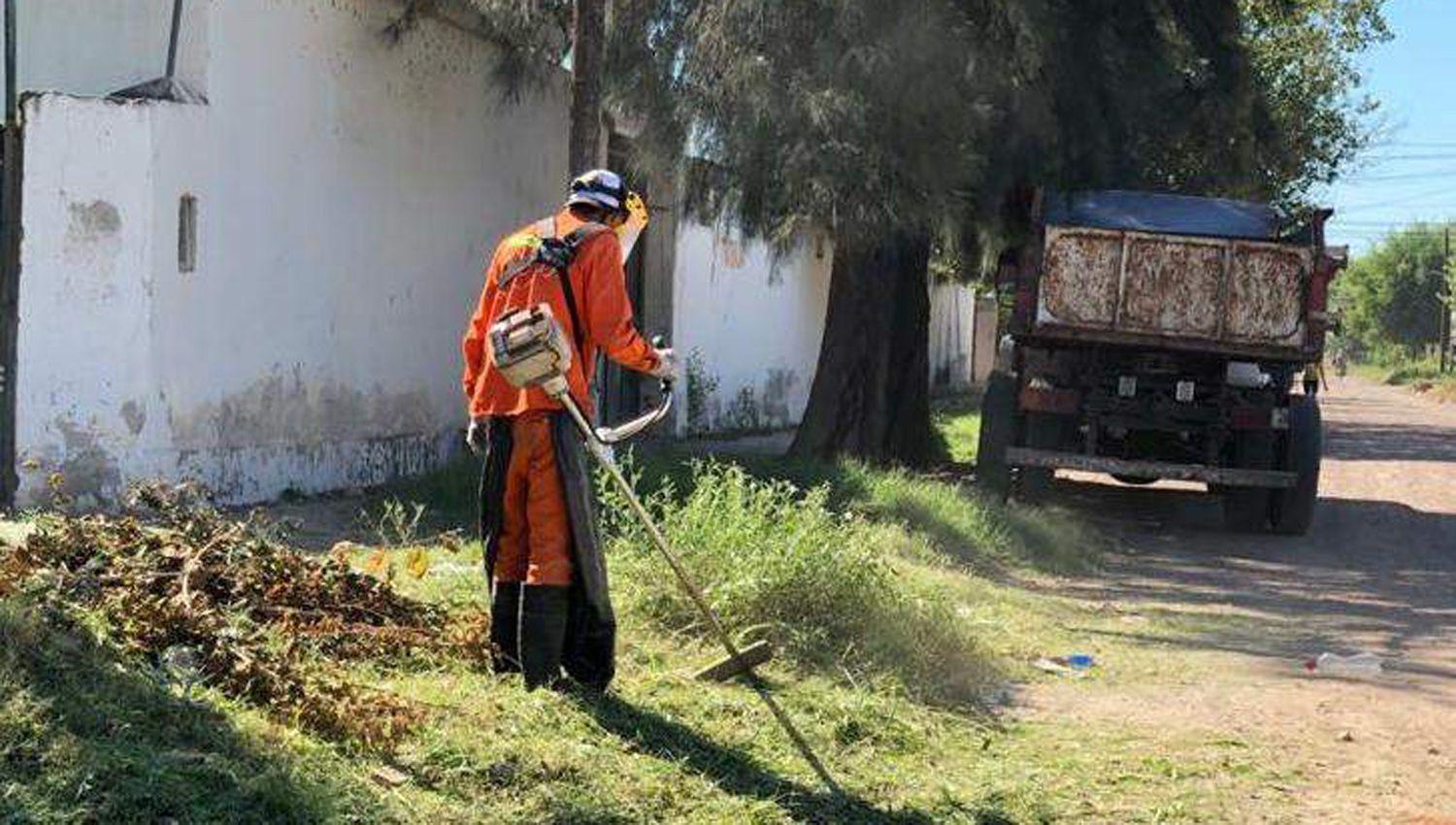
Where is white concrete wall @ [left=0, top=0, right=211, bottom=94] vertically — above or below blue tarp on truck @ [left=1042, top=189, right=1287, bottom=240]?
above

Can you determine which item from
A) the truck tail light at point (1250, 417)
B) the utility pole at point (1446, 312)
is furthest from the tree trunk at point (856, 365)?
the utility pole at point (1446, 312)

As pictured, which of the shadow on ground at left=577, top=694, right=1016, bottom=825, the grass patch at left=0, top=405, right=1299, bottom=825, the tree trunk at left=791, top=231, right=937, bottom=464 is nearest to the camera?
the grass patch at left=0, top=405, right=1299, bottom=825

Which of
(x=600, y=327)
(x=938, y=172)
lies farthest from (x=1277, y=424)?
(x=600, y=327)

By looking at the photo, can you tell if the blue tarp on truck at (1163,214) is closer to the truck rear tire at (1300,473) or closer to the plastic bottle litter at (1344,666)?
the truck rear tire at (1300,473)

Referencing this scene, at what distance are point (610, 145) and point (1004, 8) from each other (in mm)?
4761

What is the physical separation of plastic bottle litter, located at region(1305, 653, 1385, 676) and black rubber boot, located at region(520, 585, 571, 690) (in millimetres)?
3702

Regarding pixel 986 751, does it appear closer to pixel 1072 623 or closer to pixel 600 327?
pixel 600 327

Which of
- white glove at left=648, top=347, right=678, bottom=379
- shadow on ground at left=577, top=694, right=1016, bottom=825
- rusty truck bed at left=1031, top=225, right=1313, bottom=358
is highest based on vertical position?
rusty truck bed at left=1031, top=225, right=1313, bottom=358

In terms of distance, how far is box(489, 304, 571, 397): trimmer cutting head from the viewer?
506 centimetres

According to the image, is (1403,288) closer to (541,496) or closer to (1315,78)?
(1315,78)

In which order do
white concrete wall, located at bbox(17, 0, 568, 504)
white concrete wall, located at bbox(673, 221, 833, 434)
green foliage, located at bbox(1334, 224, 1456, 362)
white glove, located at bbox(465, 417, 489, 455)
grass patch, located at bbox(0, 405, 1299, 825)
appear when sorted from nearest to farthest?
grass patch, located at bbox(0, 405, 1299, 825) < white glove, located at bbox(465, 417, 489, 455) < white concrete wall, located at bbox(17, 0, 568, 504) < white concrete wall, located at bbox(673, 221, 833, 434) < green foliage, located at bbox(1334, 224, 1456, 362)

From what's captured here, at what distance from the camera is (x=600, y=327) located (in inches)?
213

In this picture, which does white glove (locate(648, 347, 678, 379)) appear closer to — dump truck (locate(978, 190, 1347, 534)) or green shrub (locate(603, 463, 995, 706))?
green shrub (locate(603, 463, 995, 706))

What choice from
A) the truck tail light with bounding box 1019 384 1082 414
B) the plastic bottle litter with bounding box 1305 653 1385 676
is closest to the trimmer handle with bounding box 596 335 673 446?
the plastic bottle litter with bounding box 1305 653 1385 676
